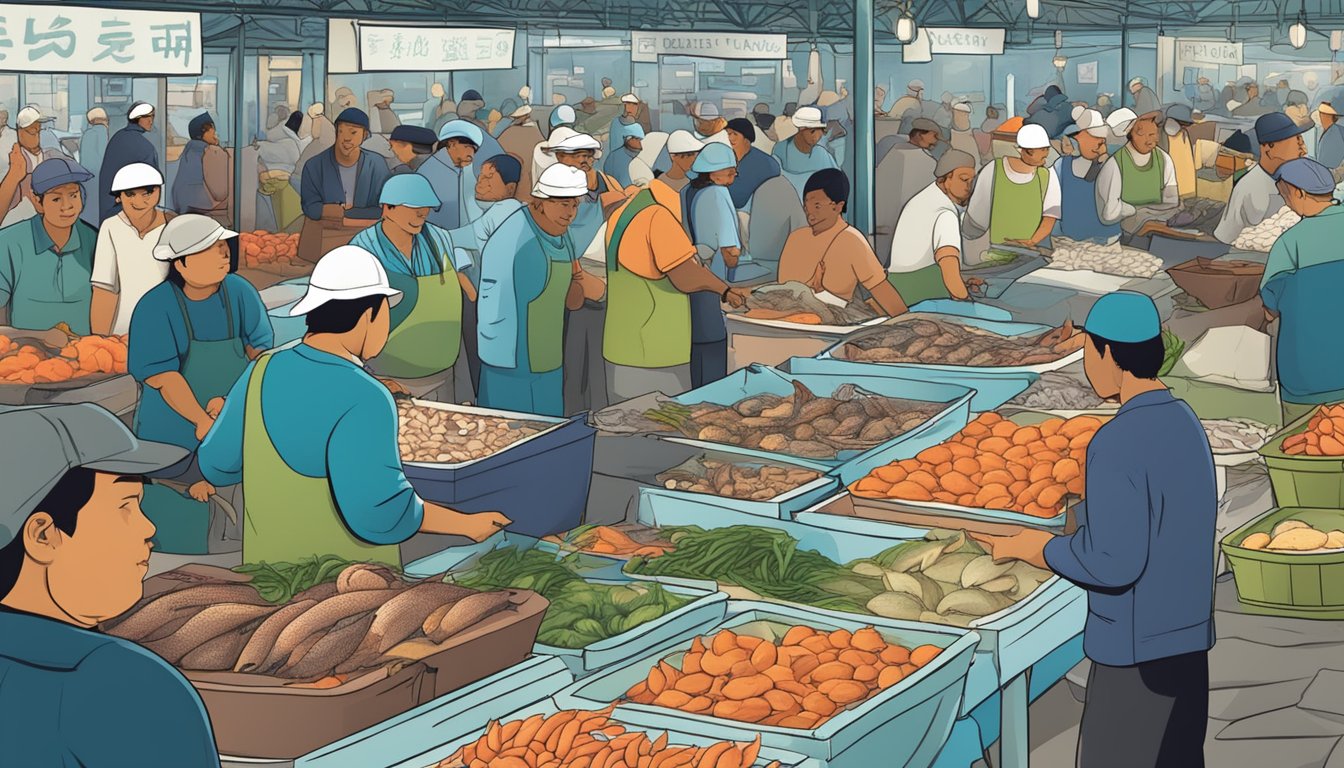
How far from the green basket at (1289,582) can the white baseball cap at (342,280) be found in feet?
10.8

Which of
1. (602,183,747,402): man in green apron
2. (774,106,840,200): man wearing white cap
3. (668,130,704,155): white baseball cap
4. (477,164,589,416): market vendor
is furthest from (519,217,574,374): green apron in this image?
(774,106,840,200): man wearing white cap

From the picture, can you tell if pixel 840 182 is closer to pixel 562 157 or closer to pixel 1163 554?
pixel 562 157

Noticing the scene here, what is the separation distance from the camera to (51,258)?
6809 mm

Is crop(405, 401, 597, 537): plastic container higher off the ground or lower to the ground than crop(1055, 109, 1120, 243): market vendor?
lower

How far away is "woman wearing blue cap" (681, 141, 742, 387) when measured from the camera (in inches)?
286

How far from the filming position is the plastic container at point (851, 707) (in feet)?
10.8

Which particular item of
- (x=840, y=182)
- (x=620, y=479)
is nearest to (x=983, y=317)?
(x=840, y=182)

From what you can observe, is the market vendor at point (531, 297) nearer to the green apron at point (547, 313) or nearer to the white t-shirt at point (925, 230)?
the green apron at point (547, 313)

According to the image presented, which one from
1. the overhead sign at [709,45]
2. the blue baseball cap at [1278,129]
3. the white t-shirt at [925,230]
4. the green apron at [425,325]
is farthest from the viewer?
the overhead sign at [709,45]

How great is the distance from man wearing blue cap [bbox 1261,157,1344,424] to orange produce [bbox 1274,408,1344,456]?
19cm

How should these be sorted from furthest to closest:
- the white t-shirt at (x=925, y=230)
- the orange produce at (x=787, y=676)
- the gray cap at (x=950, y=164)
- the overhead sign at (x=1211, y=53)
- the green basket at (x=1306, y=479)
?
the overhead sign at (x=1211, y=53) → the gray cap at (x=950, y=164) → the white t-shirt at (x=925, y=230) → the green basket at (x=1306, y=479) → the orange produce at (x=787, y=676)

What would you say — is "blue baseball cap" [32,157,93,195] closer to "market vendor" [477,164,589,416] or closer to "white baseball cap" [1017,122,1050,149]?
"market vendor" [477,164,589,416]

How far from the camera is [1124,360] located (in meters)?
3.55

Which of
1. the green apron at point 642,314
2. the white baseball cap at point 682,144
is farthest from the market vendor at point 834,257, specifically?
the white baseball cap at point 682,144
